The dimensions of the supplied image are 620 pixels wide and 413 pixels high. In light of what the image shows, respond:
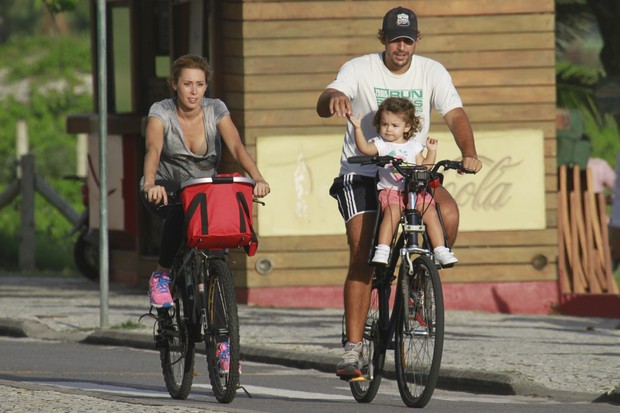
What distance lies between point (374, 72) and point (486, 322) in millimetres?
6753

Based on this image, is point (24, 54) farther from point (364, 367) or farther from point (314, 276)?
point (364, 367)

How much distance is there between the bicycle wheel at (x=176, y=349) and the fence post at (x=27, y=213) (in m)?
15.1

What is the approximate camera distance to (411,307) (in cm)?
914

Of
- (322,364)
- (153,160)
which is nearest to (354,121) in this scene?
(153,160)

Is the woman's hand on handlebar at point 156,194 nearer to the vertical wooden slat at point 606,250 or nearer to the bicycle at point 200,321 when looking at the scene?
the bicycle at point 200,321

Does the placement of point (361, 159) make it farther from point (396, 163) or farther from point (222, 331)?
point (222, 331)

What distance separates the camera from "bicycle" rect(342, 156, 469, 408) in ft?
29.3

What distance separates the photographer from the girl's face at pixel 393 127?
30.5ft

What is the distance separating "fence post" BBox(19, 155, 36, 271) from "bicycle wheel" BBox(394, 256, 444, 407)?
53.2ft

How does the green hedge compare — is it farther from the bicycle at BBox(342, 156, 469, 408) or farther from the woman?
the bicycle at BBox(342, 156, 469, 408)

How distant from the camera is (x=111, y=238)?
69.6ft

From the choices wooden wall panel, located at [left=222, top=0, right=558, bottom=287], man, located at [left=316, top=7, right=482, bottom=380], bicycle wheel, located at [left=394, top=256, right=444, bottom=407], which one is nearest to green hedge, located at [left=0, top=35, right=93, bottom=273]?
wooden wall panel, located at [left=222, top=0, right=558, bottom=287]

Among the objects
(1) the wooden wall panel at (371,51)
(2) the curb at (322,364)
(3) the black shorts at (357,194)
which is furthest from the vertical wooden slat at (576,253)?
(3) the black shorts at (357,194)

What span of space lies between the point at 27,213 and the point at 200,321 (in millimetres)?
15775
